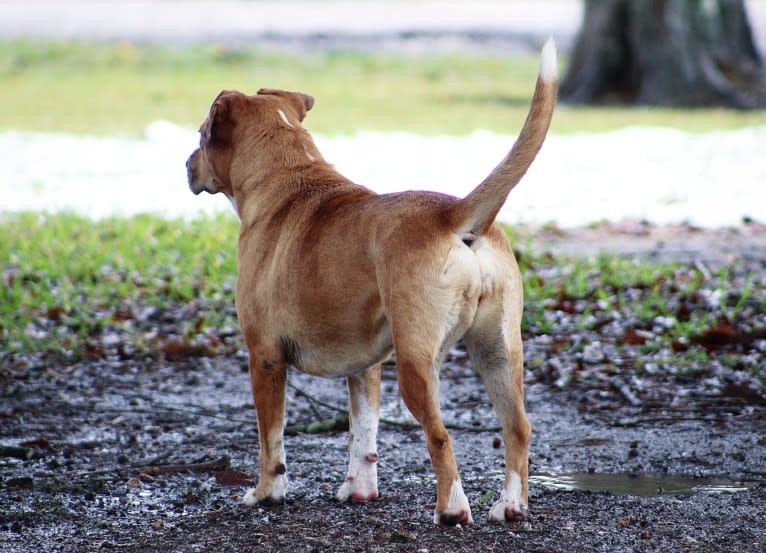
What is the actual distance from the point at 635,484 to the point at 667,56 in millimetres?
18080

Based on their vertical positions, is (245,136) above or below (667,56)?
above

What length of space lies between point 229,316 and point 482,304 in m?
4.29

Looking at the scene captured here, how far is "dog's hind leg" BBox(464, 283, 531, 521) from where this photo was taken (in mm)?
4105

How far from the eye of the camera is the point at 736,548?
403 cm

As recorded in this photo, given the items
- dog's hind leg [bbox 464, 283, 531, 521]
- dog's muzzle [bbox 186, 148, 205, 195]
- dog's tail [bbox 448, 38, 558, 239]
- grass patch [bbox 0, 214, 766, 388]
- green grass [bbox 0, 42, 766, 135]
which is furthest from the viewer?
green grass [bbox 0, 42, 766, 135]

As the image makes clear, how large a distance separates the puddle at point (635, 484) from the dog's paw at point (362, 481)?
75cm

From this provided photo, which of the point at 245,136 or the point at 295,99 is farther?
the point at 295,99

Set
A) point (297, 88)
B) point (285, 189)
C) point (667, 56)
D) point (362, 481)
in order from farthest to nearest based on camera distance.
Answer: point (297, 88)
point (667, 56)
point (285, 189)
point (362, 481)

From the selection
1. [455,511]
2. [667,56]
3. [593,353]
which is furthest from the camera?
[667,56]

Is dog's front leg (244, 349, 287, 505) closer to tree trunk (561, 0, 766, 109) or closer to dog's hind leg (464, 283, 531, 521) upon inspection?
dog's hind leg (464, 283, 531, 521)

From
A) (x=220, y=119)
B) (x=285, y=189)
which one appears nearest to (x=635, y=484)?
(x=285, y=189)

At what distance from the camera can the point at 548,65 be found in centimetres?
402

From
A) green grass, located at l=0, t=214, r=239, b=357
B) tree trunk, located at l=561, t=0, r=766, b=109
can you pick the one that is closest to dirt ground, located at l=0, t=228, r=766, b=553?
green grass, located at l=0, t=214, r=239, b=357

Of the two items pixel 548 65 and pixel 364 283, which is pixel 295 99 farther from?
pixel 548 65
